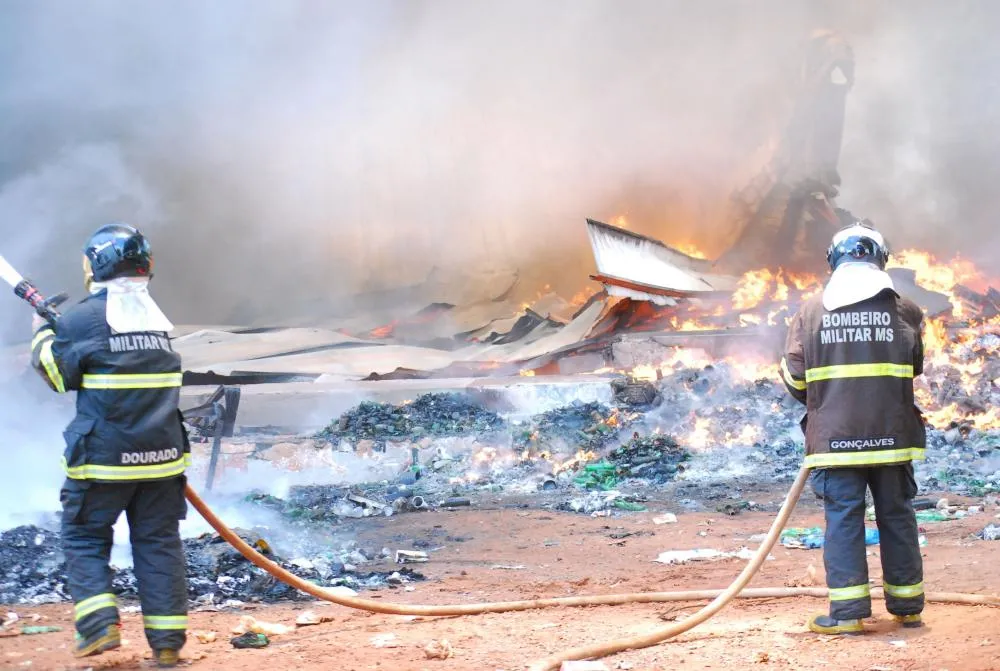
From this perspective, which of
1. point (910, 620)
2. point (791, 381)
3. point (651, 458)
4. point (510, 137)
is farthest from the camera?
point (510, 137)

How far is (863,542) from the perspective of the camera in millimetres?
3701

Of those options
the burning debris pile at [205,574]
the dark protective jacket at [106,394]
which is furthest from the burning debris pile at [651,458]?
the dark protective jacket at [106,394]

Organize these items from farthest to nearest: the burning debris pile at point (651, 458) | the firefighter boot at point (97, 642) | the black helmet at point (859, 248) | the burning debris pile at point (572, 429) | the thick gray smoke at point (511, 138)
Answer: the thick gray smoke at point (511, 138), the burning debris pile at point (572, 429), the burning debris pile at point (651, 458), the black helmet at point (859, 248), the firefighter boot at point (97, 642)

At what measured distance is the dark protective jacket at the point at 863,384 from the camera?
12.0 feet

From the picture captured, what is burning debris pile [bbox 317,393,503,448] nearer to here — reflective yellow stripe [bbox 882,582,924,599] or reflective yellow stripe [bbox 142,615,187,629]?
reflective yellow stripe [bbox 142,615,187,629]

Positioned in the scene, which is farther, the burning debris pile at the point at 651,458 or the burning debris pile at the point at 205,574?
the burning debris pile at the point at 651,458

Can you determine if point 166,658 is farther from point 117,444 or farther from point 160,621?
point 117,444

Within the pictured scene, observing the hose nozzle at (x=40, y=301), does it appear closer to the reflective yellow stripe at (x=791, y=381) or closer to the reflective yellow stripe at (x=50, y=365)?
the reflective yellow stripe at (x=50, y=365)

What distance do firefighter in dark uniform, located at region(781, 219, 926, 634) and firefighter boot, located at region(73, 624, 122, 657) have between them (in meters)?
2.48

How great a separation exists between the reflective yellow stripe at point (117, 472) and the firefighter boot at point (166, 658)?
61 cm

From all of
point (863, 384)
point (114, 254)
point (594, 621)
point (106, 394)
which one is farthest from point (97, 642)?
point (863, 384)

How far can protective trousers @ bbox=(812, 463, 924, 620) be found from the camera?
144 inches

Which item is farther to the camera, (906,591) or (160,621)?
(906,591)

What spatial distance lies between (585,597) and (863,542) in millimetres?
1365
